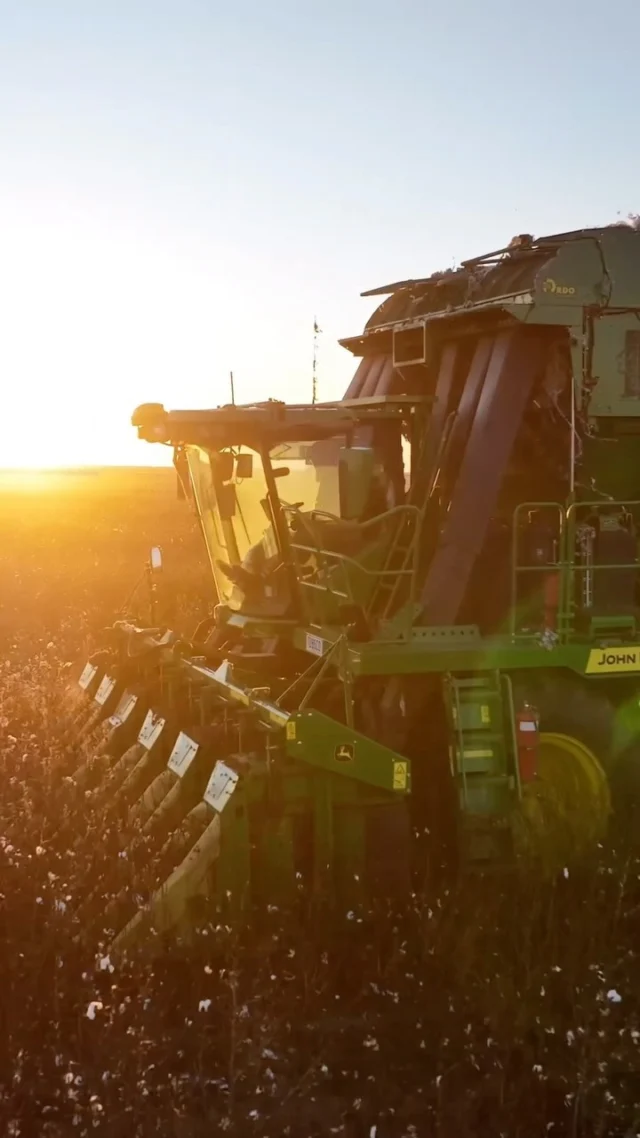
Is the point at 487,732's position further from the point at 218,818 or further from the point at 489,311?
the point at 489,311

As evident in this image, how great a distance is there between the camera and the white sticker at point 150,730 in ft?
24.2

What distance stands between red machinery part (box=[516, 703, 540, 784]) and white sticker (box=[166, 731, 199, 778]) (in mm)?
2138

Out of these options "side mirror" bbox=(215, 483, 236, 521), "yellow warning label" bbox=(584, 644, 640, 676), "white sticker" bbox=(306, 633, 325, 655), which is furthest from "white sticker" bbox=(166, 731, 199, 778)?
"yellow warning label" bbox=(584, 644, 640, 676)

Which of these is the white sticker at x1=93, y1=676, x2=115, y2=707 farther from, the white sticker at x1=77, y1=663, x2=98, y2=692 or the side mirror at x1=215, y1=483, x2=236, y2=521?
the side mirror at x1=215, y1=483, x2=236, y2=521

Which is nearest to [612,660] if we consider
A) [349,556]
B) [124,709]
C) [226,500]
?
[349,556]

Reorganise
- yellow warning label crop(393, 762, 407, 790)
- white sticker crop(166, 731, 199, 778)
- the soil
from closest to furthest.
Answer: the soil, yellow warning label crop(393, 762, 407, 790), white sticker crop(166, 731, 199, 778)

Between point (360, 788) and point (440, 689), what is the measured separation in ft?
4.38

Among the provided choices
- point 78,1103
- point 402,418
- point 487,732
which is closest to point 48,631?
point 402,418

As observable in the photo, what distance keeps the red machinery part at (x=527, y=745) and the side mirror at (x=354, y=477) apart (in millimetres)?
1827

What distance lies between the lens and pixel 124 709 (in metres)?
8.23

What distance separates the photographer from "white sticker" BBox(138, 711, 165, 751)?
24.2 ft

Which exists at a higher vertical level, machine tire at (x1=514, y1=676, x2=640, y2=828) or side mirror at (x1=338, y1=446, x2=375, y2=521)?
side mirror at (x1=338, y1=446, x2=375, y2=521)

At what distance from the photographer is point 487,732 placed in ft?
22.8

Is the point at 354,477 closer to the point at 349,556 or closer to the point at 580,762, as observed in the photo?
the point at 349,556
